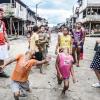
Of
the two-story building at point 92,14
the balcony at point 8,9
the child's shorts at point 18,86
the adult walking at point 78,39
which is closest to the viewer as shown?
the child's shorts at point 18,86

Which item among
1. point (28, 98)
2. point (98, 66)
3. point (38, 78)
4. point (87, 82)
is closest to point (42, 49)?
point (38, 78)

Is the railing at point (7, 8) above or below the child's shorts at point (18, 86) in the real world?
above

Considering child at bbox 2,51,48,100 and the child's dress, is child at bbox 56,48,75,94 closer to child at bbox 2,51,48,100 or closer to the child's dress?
the child's dress

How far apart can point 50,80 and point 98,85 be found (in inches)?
61.1

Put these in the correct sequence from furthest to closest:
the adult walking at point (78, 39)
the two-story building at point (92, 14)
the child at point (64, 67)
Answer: the two-story building at point (92, 14) → the adult walking at point (78, 39) → the child at point (64, 67)

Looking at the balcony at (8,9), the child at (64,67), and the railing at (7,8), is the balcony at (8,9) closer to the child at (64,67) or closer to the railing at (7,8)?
the railing at (7,8)

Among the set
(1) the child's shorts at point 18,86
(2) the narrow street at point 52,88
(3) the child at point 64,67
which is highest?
(3) the child at point 64,67

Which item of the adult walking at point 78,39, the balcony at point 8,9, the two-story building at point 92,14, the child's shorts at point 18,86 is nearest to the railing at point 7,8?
the balcony at point 8,9

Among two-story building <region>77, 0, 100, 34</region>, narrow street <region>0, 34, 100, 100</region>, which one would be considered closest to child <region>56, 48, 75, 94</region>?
narrow street <region>0, 34, 100, 100</region>

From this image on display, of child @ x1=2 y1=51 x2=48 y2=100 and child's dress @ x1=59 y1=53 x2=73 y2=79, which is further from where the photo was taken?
child's dress @ x1=59 y1=53 x2=73 y2=79

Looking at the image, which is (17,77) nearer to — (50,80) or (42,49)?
(50,80)

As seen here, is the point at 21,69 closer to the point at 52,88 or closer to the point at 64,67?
the point at 64,67

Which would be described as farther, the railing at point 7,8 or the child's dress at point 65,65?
the railing at point 7,8

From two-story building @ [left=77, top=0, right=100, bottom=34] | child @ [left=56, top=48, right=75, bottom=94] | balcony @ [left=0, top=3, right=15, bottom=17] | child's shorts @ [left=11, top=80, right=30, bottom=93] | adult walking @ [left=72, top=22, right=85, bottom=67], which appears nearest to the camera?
child's shorts @ [left=11, top=80, right=30, bottom=93]
